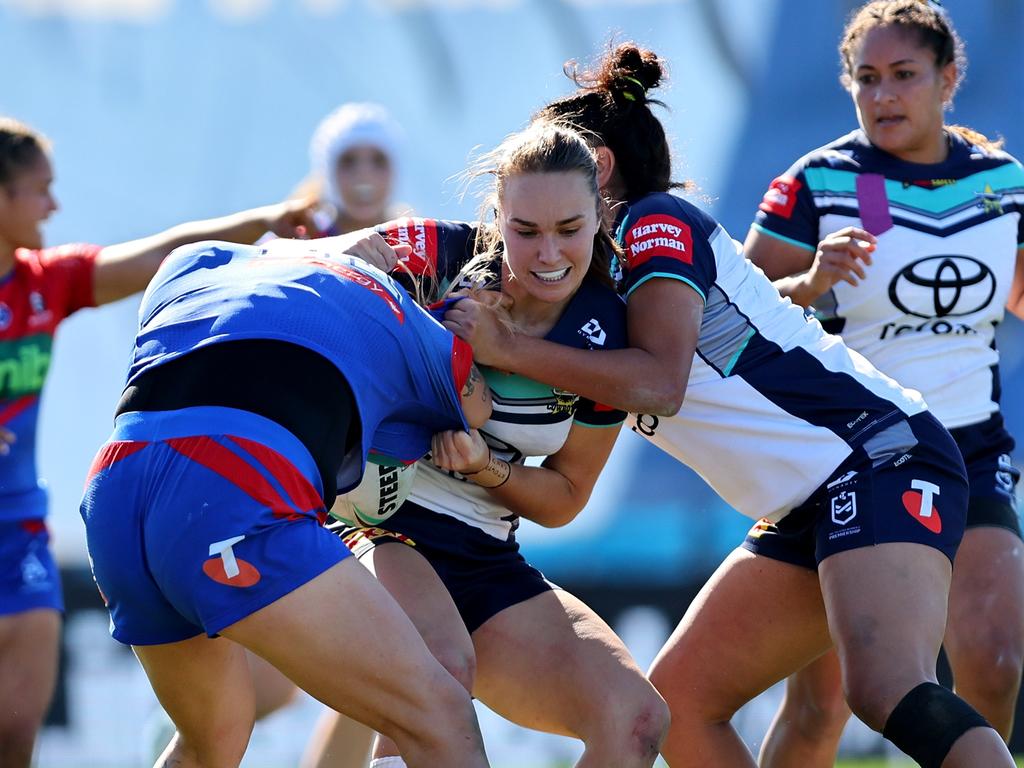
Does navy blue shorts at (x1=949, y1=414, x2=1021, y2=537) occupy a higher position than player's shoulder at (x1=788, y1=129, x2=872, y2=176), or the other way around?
player's shoulder at (x1=788, y1=129, x2=872, y2=176)

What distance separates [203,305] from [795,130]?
4.69 metres

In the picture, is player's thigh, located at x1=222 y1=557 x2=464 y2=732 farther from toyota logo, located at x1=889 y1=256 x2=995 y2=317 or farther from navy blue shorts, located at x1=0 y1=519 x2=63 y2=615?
navy blue shorts, located at x1=0 y1=519 x2=63 y2=615

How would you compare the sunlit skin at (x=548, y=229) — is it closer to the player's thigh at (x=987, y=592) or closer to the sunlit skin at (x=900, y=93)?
the sunlit skin at (x=900, y=93)

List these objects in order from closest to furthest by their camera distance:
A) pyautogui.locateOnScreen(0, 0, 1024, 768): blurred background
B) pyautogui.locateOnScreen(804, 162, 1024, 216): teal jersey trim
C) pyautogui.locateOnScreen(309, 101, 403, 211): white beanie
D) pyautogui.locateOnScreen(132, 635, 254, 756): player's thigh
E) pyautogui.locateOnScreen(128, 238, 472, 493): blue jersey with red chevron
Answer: pyautogui.locateOnScreen(128, 238, 472, 493): blue jersey with red chevron → pyautogui.locateOnScreen(132, 635, 254, 756): player's thigh → pyautogui.locateOnScreen(804, 162, 1024, 216): teal jersey trim → pyautogui.locateOnScreen(309, 101, 403, 211): white beanie → pyautogui.locateOnScreen(0, 0, 1024, 768): blurred background

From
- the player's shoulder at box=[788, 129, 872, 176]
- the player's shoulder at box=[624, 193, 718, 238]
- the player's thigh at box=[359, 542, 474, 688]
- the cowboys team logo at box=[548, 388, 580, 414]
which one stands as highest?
the player's shoulder at box=[788, 129, 872, 176]

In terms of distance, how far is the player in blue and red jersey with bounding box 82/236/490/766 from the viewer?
2.51 m

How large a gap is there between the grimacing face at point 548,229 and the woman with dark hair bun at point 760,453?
137mm

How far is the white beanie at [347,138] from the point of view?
6055mm

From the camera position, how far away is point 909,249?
4059 mm

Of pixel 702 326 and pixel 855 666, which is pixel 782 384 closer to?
pixel 702 326

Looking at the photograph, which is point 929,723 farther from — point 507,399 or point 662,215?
point 662,215

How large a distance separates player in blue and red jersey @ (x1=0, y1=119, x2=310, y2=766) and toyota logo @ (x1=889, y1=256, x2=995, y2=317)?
178 centimetres

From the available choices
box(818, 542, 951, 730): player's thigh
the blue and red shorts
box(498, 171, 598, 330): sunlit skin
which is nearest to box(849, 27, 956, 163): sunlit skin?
box(498, 171, 598, 330): sunlit skin

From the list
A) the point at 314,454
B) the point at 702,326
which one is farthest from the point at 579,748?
the point at 314,454
